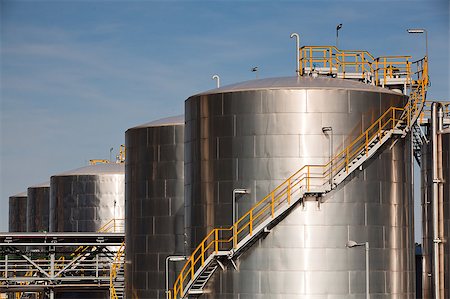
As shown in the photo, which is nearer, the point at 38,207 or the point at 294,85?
the point at 294,85

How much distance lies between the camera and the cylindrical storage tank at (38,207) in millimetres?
80500

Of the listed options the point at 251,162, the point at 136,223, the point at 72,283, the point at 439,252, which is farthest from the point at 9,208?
the point at 251,162

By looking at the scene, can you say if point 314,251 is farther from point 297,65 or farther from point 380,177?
point 297,65

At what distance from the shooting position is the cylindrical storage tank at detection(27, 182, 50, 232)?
80.5 m

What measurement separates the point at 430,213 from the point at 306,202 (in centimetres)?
1785

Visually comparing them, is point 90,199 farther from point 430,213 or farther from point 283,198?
point 283,198

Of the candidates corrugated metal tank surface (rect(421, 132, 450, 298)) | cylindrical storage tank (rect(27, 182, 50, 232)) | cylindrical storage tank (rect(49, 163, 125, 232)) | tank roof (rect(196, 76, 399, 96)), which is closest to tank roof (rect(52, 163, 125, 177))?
cylindrical storage tank (rect(49, 163, 125, 232))

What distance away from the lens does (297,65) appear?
4772 centimetres

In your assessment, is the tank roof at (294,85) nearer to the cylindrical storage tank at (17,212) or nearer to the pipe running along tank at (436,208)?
the pipe running along tank at (436,208)

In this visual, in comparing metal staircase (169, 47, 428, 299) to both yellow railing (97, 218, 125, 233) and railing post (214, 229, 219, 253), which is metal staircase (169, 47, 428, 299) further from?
yellow railing (97, 218, 125, 233)

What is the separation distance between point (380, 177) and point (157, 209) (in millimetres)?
14655

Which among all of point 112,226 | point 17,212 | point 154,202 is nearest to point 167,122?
point 154,202

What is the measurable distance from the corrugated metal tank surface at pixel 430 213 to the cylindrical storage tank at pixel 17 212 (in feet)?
151

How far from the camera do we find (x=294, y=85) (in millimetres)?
40094
